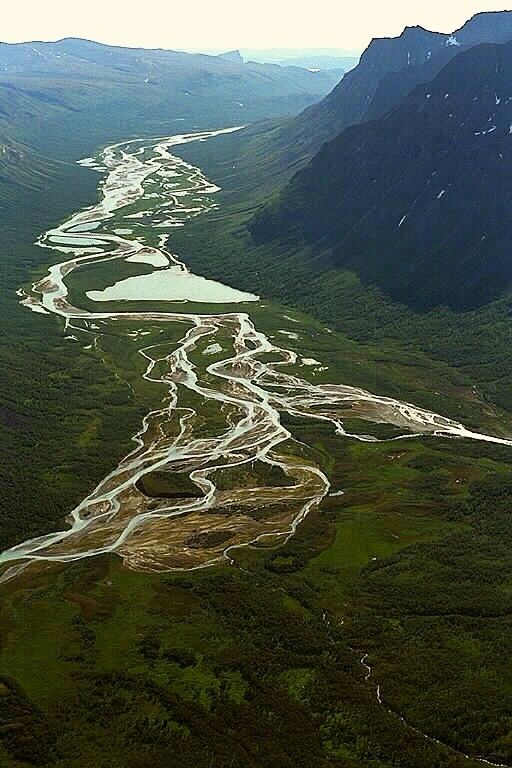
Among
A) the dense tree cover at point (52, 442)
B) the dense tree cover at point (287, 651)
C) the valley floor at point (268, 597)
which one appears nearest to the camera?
the dense tree cover at point (287, 651)

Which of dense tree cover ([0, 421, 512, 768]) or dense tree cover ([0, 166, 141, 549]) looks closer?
dense tree cover ([0, 421, 512, 768])

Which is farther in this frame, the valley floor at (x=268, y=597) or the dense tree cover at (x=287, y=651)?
the valley floor at (x=268, y=597)

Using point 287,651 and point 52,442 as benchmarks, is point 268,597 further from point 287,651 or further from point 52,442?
point 52,442

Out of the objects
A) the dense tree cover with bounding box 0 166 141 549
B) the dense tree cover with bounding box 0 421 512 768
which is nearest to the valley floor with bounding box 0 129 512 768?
the dense tree cover with bounding box 0 421 512 768

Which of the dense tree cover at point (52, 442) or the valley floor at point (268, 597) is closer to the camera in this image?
the valley floor at point (268, 597)

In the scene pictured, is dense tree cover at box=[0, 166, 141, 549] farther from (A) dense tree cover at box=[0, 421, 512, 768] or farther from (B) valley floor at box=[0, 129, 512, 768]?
(A) dense tree cover at box=[0, 421, 512, 768]

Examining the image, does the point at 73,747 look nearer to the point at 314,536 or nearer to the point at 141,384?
the point at 314,536

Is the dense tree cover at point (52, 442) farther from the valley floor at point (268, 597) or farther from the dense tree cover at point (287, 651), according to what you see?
the dense tree cover at point (287, 651)

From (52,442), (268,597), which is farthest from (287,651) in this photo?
(52,442)

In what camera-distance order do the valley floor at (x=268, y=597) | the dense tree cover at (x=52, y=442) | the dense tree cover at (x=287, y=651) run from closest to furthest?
1. the dense tree cover at (x=287, y=651)
2. the valley floor at (x=268, y=597)
3. the dense tree cover at (x=52, y=442)

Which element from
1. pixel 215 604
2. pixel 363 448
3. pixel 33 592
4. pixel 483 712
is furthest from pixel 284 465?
pixel 483 712

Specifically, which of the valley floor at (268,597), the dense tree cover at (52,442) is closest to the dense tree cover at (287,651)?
the valley floor at (268,597)
